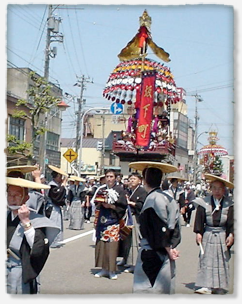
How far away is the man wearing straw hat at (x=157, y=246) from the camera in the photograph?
5.05 metres

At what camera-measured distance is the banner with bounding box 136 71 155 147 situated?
13928 mm

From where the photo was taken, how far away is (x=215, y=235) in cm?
675

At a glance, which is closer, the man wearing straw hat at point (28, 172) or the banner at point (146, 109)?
the man wearing straw hat at point (28, 172)

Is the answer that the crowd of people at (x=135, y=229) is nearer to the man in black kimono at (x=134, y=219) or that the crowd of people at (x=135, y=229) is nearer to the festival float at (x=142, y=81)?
the man in black kimono at (x=134, y=219)

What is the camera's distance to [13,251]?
432cm

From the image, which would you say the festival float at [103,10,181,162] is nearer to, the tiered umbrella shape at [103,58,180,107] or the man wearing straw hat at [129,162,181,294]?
the tiered umbrella shape at [103,58,180,107]

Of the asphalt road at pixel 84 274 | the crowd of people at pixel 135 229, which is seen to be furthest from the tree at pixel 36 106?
the crowd of people at pixel 135 229

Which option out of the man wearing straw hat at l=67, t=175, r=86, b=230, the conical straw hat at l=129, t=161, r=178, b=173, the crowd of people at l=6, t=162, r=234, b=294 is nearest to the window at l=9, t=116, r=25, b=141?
the man wearing straw hat at l=67, t=175, r=86, b=230

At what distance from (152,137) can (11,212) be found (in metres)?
16.4

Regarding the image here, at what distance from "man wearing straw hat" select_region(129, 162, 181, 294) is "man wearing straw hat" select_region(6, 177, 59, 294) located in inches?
43.7

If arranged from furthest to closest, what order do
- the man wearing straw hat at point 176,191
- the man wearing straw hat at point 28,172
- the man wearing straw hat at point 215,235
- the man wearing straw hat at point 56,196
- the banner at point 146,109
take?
the man wearing straw hat at point 176,191
the banner at point 146,109
the man wearing straw hat at point 56,196
the man wearing straw hat at point 215,235
the man wearing straw hat at point 28,172

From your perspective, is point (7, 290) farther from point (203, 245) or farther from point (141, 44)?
point (141, 44)

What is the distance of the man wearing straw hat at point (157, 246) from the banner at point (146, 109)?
8469 millimetres

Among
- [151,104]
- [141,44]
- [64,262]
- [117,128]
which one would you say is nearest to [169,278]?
[64,262]
